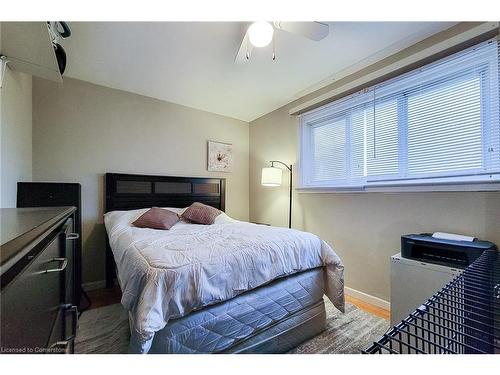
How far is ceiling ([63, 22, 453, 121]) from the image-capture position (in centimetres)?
175

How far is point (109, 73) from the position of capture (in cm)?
240

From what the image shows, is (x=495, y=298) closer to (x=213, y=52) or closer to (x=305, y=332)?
(x=305, y=332)

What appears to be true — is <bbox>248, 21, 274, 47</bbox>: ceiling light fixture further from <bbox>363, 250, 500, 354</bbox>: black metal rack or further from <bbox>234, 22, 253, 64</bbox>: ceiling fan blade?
<bbox>363, 250, 500, 354</bbox>: black metal rack

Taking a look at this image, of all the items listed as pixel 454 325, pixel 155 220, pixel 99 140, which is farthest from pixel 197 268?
pixel 99 140

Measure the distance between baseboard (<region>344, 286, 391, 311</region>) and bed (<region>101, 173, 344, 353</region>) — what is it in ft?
2.33

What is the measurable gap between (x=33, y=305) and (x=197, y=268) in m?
0.65

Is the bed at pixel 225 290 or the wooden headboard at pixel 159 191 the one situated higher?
the wooden headboard at pixel 159 191

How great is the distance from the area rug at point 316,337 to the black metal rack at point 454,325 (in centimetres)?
107

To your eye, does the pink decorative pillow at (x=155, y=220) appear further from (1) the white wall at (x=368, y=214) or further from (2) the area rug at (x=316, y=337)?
(1) the white wall at (x=368, y=214)

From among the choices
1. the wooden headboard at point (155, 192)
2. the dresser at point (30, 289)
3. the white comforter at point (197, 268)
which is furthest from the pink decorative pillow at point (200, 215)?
the dresser at point (30, 289)

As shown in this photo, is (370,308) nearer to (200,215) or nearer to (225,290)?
(225,290)

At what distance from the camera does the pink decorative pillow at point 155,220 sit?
2.17m
